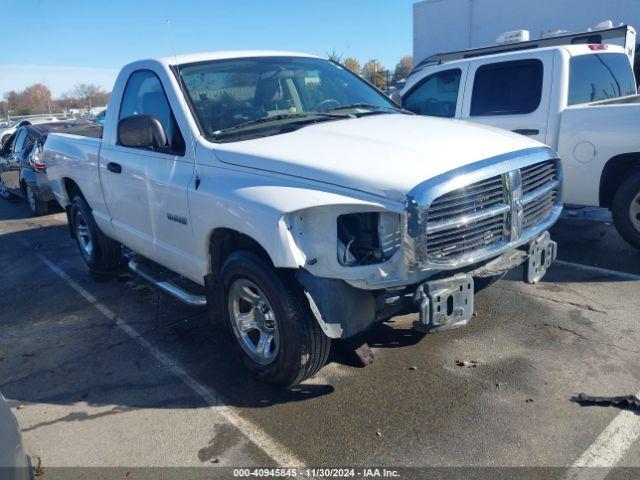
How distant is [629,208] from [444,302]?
3.60 metres

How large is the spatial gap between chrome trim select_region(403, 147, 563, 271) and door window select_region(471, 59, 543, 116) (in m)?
2.91

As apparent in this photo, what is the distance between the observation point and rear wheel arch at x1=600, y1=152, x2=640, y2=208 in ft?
18.1

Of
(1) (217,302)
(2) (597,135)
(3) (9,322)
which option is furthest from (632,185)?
(3) (9,322)

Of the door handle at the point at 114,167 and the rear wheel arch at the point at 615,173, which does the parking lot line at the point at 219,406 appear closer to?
the door handle at the point at 114,167

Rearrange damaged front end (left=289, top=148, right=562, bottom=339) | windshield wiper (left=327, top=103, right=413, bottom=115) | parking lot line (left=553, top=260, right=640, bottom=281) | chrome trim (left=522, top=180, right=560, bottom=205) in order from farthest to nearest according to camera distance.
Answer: parking lot line (left=553, top=260, right=640, bottom=281)
windshield wiper (left=327, top=103, right=413, bottom=115)
chrome trim (left=522, top=180, right=560, bottom=205)
damaged front end (left=289, top=148, right=562, bottom=339)

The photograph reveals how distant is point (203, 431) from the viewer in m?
3.27

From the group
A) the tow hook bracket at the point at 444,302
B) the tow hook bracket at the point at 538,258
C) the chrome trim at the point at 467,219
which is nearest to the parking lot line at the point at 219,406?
the tow hook bracket at the point at 444,302

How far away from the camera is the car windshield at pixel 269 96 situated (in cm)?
385

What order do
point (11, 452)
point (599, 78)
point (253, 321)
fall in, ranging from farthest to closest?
point (599, 78)
point (253, 321)
point (11, 452)

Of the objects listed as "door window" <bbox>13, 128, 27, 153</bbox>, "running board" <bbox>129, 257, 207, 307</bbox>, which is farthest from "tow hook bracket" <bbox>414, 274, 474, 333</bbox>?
"door window" <bbox>13, 128, 27, 153</bbox>

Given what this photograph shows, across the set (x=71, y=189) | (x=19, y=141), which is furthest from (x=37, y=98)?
(x=71, y=189)

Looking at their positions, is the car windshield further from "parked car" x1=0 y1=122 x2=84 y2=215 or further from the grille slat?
"parked car" x1=0 y1=122 x2=84 y2=215

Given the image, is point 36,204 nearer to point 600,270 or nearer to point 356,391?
point 356,391

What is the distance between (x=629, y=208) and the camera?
5500mm
